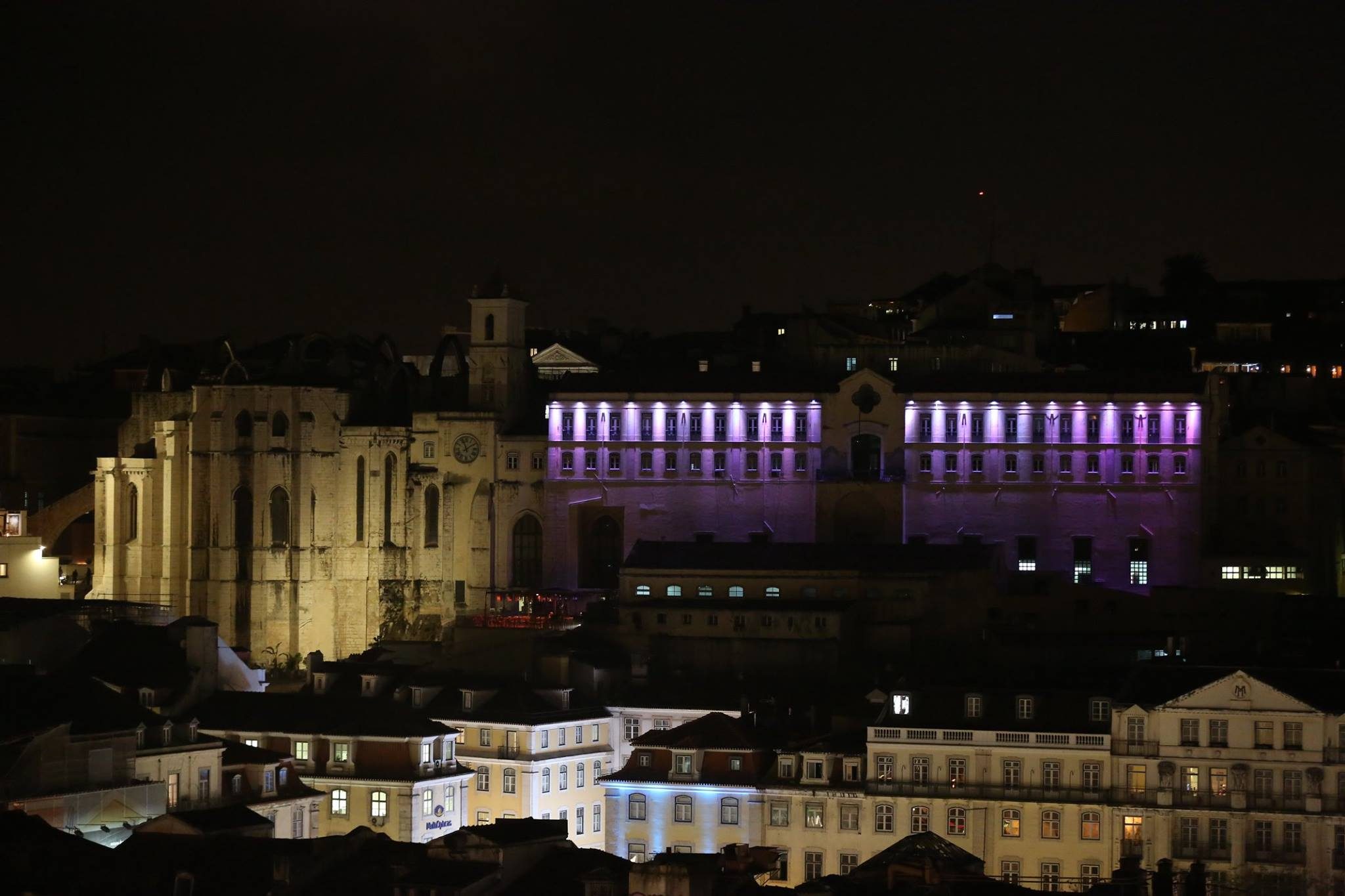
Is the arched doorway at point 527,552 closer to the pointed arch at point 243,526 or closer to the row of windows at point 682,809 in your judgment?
the pointed arch at point 243,526

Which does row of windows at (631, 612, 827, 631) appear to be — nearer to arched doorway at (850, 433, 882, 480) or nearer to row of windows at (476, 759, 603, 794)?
row of windows at (476, 759, 603, 794)

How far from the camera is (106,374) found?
146 metres

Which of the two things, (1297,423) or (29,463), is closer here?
(1297,423)

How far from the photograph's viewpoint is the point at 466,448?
114 metres

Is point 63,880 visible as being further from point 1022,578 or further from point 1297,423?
point 1297,423

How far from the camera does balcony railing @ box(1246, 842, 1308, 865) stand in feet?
250

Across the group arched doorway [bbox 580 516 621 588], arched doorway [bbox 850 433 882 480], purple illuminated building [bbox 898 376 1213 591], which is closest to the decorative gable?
purple illuminated building [bbox 898 376 1213 591]

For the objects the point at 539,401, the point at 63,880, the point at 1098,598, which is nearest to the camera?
the point at 63,880

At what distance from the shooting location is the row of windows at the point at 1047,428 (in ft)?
354

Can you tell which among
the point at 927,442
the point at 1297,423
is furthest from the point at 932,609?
the point at 1297,423

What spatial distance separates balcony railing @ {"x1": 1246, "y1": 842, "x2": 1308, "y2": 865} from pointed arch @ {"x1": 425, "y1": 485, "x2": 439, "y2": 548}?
4647cm

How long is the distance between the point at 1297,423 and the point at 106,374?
65.9m

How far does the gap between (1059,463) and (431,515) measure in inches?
1053

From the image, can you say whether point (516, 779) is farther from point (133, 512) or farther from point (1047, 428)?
point (133, 512)
